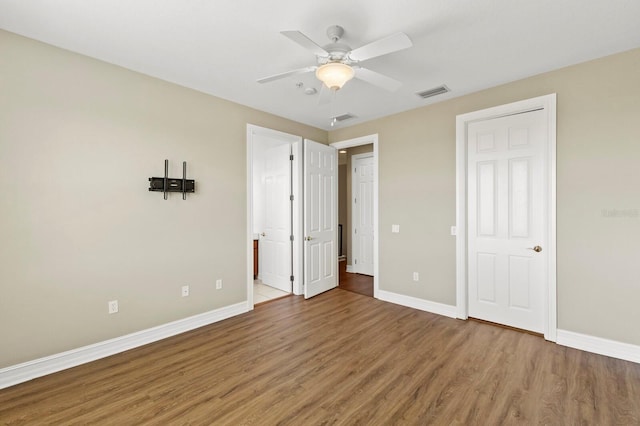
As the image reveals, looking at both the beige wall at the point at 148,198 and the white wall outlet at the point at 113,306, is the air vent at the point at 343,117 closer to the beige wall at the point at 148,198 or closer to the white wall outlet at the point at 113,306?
the beige wall at the point at 148,198

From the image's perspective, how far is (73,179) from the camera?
2594 millimetres

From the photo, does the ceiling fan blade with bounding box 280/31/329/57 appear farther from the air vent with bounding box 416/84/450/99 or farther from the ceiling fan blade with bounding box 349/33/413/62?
the air vent with bounding box 416/84/450/99

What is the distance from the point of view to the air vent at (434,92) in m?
3.40

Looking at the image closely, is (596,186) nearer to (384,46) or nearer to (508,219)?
(508,219)

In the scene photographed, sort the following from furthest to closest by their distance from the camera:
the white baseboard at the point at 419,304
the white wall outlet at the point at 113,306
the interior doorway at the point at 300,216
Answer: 1. the interior doorway at the point at 300,216
2. the white baseboard at the point at 419,304
3. the white wall outlet at the point at 113,306

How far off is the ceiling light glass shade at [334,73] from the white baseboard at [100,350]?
2.98 metres

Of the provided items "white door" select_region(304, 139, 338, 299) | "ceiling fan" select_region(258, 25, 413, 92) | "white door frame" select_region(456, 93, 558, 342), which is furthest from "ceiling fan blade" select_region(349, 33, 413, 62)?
"white door" select_region(304, 139, 338, 299)

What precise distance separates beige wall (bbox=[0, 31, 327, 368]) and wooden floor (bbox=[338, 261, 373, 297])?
88.6 inches

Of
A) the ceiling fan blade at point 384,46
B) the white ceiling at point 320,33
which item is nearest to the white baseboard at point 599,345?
the white ceiling at point 320,33

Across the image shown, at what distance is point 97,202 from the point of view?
8.95 ft

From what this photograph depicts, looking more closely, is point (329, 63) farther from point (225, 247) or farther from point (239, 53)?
point (225, 247)

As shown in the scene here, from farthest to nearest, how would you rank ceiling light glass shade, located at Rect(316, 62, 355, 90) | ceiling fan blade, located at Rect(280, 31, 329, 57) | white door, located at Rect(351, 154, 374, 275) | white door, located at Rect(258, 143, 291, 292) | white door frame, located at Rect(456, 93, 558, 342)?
white door, located at Rect(351, 154, 374, 275) → white door, located at Rect(258, 143, 291, 292) → white door frame, located at Rect(456, 93, 558, 342) → ceiling light glass shade, located at Rect(316, 62, 355, 90) → ceiling fan blade, located at Rect(280, 31, 329, 57)

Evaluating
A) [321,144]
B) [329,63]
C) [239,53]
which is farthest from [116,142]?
[321,144]

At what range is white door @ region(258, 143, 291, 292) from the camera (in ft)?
15.4
